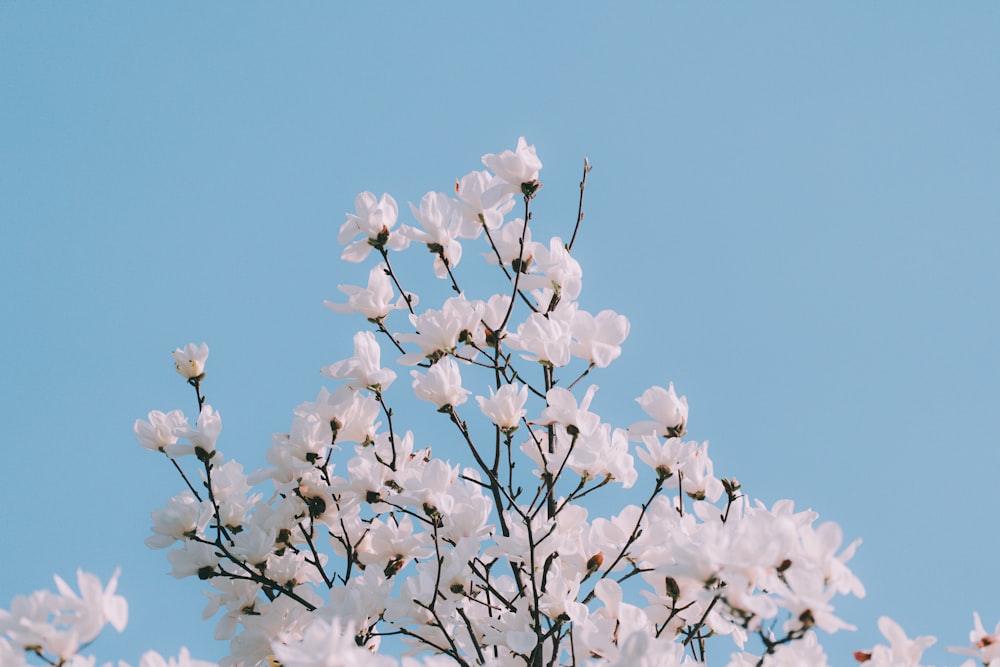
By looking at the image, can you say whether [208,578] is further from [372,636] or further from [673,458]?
[673,458]

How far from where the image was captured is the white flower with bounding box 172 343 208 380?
10.1 ft

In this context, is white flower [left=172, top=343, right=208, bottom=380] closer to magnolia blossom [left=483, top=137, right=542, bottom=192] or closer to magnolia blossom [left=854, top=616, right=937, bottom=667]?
magnolia blossom [left=483, top=137, right=542, bottom=192]

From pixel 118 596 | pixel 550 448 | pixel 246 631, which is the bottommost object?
pixel 118 596

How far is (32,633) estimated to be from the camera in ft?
5.65

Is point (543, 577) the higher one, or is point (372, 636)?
point (543, 577)

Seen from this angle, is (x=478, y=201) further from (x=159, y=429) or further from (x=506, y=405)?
(x=159, y=429)

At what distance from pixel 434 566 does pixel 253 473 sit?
738mm

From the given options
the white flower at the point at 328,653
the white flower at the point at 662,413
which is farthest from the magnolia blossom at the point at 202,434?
the white flower at the point at 328,653

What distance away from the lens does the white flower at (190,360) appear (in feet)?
10.1

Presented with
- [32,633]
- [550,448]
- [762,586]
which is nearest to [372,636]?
[550,448]

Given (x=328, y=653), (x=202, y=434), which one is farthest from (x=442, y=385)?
(x=328, y=653)

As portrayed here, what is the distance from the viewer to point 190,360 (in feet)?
10.1

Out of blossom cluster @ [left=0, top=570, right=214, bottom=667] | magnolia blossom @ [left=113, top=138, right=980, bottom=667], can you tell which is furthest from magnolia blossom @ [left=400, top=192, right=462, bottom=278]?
blossom cluster @ [left=0, top=570, right=214, bottom=667]

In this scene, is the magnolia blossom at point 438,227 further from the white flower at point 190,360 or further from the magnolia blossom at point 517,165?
the white flower at point 190,360
